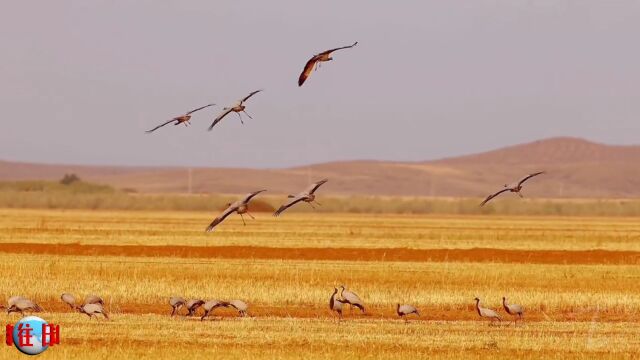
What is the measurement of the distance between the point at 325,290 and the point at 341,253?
15.8 metres

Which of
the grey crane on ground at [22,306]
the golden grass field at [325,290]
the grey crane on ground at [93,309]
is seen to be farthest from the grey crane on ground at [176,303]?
the grey crane on ground at [22,306]

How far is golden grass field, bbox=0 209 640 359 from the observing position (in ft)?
72.6

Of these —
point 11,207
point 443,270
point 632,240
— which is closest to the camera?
point 443,270

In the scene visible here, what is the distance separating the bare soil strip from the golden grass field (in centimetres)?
7

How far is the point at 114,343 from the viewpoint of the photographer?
71.4 feet

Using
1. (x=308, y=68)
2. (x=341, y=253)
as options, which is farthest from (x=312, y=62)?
(x=341, y=253)

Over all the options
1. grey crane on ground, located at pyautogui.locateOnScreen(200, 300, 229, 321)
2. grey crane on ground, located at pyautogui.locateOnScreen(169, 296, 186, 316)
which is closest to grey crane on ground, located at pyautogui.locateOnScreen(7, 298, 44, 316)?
grey crane on ground, located at pyautogui.locateOnScreen(169, 296, 186, 316)

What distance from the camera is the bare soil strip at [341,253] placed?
45344mm

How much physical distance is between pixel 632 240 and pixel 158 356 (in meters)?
44.3

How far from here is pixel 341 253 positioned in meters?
47.4

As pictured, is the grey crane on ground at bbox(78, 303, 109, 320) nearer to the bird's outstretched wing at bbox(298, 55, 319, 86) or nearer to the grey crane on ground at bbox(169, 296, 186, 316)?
the grey crane on ground at bbox(169, 296, 186, 316)

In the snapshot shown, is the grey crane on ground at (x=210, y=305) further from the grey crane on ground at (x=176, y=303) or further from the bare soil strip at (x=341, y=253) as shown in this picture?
the bare soil strip at (x=341, y=253)

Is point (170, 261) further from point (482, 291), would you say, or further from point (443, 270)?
point (482, 291)

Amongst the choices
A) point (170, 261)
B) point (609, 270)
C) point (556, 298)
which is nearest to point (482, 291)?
point (556, 298)
